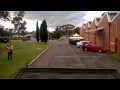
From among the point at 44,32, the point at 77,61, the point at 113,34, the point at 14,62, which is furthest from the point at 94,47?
the point at 44,32

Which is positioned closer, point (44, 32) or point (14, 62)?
point (14, 62)

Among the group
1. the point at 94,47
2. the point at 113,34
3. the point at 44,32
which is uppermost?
the point at 44,32

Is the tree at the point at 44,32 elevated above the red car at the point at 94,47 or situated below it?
above

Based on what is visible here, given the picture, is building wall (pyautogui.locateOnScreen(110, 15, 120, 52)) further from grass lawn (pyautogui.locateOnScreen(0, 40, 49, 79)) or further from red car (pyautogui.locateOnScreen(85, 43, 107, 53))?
grass lawn (pyautogui.locateOnScreen(0, 40, 49, 79))

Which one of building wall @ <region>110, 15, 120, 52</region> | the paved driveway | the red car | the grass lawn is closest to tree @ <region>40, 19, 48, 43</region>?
the red car

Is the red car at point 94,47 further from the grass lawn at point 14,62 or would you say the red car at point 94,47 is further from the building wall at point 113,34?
the grass lawn at point 14,62

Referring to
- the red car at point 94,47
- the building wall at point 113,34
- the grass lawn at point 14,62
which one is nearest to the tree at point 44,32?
the red car at point 94,47

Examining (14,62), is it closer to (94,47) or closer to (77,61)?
(77,61)

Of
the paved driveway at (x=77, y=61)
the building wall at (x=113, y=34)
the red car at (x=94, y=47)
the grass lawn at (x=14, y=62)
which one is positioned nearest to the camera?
the grass lawn at (x=14, y=62)
